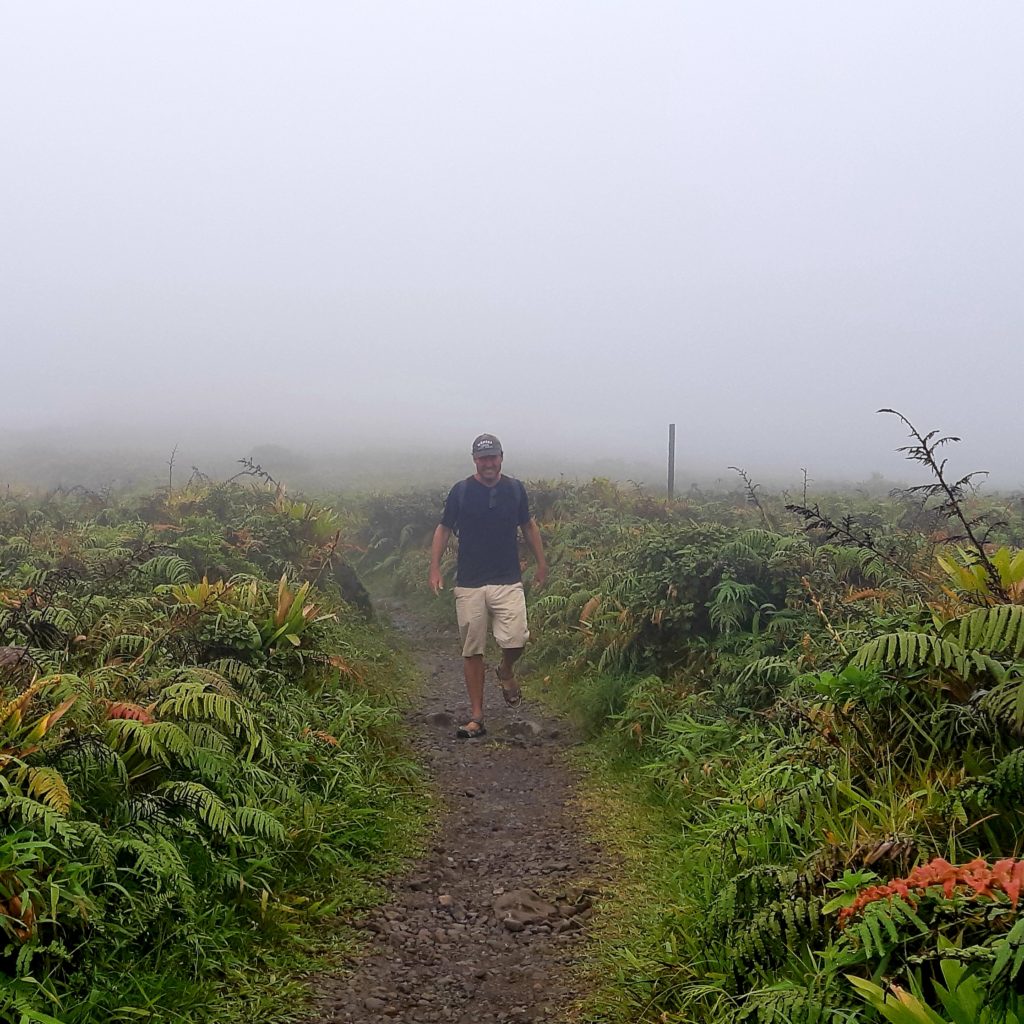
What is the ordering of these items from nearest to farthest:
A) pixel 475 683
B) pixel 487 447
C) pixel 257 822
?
pixel 257 822, pixel 475 683, pixel 487 447

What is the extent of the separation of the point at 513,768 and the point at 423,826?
1.45m

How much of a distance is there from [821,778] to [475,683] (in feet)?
13.6

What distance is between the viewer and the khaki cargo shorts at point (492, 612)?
8031 millimetres

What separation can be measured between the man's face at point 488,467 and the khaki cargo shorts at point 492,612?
105 cm

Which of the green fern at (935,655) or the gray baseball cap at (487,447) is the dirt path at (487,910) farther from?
the gray baseball cap at (487,447)

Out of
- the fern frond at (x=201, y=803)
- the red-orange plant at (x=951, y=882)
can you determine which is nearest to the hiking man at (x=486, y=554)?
the fern frond at (x=201, y=803)

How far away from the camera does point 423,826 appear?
5.56m

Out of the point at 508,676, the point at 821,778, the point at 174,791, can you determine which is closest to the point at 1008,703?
the point at 821,778

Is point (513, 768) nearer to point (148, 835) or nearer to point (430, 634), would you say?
point (148, 835)

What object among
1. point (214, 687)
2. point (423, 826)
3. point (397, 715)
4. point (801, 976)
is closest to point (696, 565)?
point (397, 715)

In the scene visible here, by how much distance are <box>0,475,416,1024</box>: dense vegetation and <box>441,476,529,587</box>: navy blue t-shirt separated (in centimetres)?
154

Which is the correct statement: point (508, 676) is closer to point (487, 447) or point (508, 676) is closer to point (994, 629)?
point (487, 447)

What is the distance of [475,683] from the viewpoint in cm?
781

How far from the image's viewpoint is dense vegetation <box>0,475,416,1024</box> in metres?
3.32
